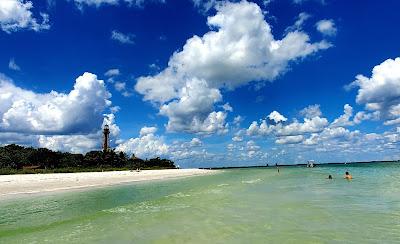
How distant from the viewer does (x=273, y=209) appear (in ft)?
67.1

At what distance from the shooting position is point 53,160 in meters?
98.6

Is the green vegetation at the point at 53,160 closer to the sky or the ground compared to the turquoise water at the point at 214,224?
closer to the sky

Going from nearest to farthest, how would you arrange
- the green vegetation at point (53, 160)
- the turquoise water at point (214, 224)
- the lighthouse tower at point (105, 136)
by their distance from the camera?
the turquoise water at point (214, 224) < the green vegetation at point (53, 160) < the lighthouse tower at point (105, 136)

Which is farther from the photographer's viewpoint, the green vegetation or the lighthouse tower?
the lighthouse tower

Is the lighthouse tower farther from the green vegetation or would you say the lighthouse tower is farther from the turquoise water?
the turquoise water

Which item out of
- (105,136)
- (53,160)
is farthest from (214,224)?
(105,136)

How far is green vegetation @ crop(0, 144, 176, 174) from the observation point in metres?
83.0

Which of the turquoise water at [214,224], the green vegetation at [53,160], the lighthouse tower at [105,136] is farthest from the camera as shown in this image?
the lighthouse tower at [105,136]

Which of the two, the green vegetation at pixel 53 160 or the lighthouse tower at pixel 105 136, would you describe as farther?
the lighthouse tower at pixel 105 136

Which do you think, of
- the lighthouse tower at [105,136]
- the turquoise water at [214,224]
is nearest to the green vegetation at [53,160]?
the lighthouse tower at [105,136]

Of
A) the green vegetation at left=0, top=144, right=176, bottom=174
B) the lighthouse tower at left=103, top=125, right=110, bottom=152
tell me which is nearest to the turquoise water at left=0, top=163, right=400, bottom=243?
the green vegetation at left=0, top=144, right=176, bottom=174

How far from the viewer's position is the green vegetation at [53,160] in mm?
82994

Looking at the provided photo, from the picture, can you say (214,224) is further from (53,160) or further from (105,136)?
(105,136)

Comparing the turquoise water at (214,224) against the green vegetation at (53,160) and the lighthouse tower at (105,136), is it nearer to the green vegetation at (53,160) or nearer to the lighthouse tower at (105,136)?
the green vegetation at (53,160)
